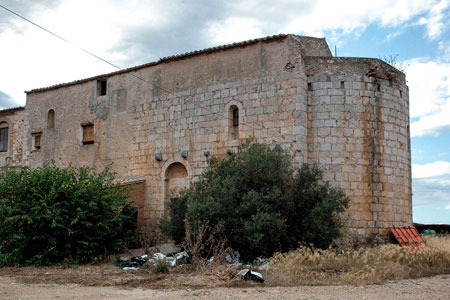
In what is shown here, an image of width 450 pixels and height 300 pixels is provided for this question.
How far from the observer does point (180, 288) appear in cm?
985

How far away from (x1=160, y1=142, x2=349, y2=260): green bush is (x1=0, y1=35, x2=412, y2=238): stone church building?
1378mm

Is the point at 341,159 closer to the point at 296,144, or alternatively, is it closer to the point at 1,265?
the point at 296,144

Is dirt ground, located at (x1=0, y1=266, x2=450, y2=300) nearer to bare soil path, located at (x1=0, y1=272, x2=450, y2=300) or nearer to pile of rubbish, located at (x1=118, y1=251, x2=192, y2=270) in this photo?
bare soil path, located at (x1=0, y1=272, x2=450, y2=300)

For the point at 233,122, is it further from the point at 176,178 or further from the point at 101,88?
the point at 101,88

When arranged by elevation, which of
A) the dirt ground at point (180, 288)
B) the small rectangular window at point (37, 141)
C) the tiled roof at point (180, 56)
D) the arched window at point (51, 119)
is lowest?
the dirt ground at point (180, 288)

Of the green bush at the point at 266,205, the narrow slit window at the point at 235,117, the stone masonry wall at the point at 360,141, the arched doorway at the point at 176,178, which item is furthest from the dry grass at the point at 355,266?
the arched doorway at the point at 176,178

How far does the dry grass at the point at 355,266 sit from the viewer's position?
34.8 ft

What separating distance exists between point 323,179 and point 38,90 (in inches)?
589

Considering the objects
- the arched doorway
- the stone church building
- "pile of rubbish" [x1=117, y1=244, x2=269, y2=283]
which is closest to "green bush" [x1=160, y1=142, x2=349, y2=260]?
"pile of rubbish" [x1=117, y1=244, x2=269, y2=283]

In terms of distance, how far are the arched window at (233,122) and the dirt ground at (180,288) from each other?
6.60 m

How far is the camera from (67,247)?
47.5ft

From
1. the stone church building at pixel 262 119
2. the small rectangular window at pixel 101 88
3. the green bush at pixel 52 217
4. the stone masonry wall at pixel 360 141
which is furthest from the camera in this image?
the small rectangular window at pixel 101 88

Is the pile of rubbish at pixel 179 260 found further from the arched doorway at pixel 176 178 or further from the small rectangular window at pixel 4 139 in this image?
the small rectangular window at pixel 4 139

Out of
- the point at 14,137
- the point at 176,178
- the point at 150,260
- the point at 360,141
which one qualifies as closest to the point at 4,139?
the point at 14,137
